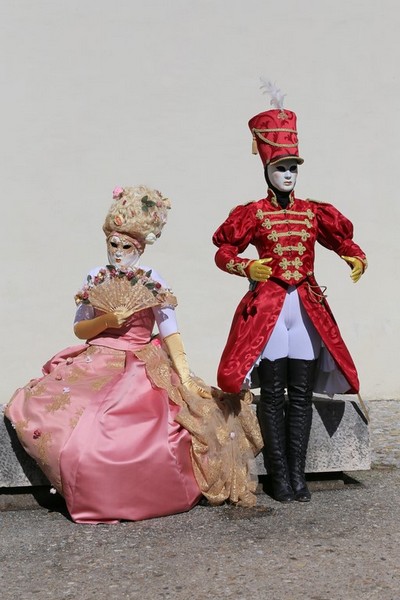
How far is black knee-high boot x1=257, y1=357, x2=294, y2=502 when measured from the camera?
3809 mm

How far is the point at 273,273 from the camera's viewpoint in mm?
3797

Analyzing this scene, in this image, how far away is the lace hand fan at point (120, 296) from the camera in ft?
12.3

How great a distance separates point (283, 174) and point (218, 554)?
1663mm

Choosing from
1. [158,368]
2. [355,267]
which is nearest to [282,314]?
[355,267]

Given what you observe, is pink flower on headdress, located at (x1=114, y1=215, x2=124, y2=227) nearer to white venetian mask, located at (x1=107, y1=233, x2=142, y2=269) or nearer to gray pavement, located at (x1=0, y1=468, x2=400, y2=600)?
white venetian mask, located at (x1=107, y1=233, x2=142, y2=269)

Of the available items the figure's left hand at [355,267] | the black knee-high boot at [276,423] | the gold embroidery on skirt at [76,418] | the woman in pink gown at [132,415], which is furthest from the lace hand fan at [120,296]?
the figure's left hand at [355,267]

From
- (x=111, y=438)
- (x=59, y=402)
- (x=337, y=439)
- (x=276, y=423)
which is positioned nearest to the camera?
(x=111, y=438)

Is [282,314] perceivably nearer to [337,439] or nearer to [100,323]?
[337,439]

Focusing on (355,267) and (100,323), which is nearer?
(100,323)

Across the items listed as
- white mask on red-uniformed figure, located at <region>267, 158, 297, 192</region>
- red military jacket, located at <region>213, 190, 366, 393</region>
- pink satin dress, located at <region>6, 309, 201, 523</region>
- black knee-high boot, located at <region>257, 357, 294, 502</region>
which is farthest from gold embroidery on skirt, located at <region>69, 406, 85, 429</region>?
white mask on red-uniformed figure, located at <region>267, 158, 297, 192</region>

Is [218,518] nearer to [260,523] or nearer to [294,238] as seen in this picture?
[260,523]

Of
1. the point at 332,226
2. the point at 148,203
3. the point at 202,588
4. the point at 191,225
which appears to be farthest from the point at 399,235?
the point at 202,588

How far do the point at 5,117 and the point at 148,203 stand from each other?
8.97ft

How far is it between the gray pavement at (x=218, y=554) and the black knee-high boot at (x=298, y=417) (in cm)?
13
